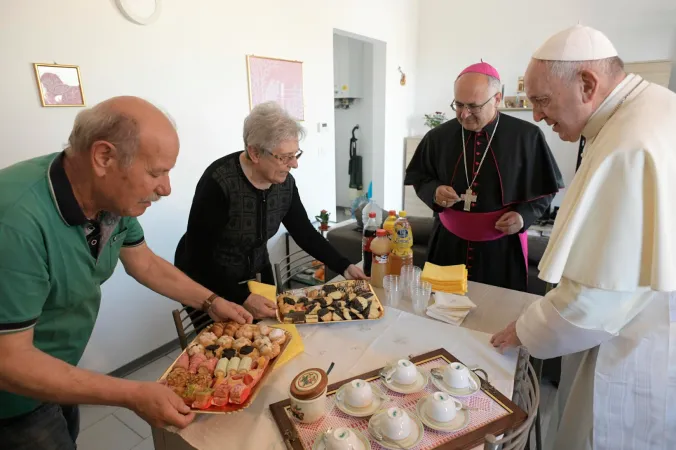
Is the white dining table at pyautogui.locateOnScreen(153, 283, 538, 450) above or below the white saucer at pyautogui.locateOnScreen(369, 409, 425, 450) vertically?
below

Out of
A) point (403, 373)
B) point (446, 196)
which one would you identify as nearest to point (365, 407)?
Result: point (403, 373)

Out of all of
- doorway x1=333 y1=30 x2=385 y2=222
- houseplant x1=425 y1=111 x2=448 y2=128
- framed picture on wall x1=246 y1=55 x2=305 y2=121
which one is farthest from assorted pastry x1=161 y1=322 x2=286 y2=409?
houseplant x1=425 y1=111 x2=448 y2=128

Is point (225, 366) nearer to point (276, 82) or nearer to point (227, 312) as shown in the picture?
point (227, 312)

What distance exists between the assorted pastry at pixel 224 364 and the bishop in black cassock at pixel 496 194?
1.15 m

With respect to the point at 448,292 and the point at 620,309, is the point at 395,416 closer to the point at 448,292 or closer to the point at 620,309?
the point at 620,309

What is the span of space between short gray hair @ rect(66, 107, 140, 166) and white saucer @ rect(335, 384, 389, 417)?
786 mm

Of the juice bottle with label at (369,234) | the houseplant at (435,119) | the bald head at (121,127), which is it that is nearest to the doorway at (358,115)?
the houseplant at (435,119)

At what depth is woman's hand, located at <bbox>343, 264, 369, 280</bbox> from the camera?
5.91 ft

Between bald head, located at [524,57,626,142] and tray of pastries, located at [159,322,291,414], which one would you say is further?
bald head, located at [524,57,626,142]

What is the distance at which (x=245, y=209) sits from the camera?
172 centimetres

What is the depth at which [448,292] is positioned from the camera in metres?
1.66

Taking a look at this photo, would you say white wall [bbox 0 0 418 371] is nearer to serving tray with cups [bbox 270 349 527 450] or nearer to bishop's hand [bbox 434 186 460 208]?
bishop's hand [bbox 434 186 460 208]

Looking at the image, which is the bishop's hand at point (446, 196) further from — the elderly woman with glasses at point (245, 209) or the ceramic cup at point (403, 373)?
the ceramic cup at point (403, 373)

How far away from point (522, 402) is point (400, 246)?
764 millimetres
